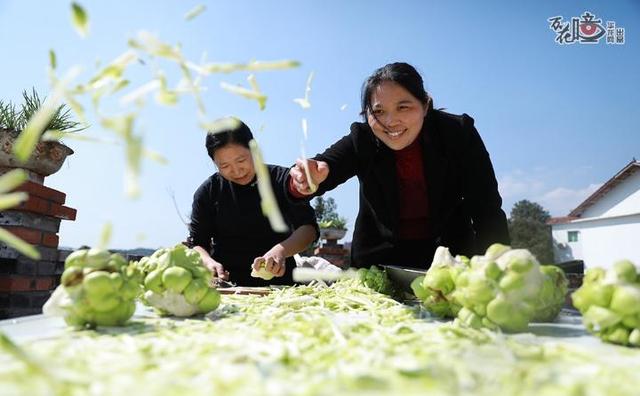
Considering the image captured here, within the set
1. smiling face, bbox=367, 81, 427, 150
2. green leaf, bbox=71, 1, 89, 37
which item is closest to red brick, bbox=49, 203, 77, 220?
smiling face, bbox=367, 81, 427, 150

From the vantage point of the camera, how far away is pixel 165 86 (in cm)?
87

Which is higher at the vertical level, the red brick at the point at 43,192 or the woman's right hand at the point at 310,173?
the red brick at the point at 43,192

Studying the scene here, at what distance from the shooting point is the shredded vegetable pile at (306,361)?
54 centimetres

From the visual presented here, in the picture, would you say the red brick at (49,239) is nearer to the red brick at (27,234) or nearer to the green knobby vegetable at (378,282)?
the red brick at (27,234)

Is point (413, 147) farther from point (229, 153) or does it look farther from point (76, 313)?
point (76, 313)

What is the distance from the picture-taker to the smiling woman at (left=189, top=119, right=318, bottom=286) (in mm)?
2842

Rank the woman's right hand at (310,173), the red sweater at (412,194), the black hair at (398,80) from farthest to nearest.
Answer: the red sweater at (412,194) < the black hair at (398,80) < the woman's right hand at (310,173)

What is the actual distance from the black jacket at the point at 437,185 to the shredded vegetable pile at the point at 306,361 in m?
1.25

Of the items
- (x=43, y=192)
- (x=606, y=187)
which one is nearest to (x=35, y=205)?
(x=43, y=192)

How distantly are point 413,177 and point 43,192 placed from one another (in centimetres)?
266

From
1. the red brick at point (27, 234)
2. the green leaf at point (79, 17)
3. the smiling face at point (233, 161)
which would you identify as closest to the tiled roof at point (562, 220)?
the smiling face at point (233, 161)

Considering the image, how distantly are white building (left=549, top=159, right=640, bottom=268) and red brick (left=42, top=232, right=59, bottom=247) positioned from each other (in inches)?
790

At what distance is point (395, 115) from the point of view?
2.20m

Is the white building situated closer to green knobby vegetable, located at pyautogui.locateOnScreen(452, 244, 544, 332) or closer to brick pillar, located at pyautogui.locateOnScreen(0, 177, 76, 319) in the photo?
brick pillar, located at pyautogui.locateOnScreen(0, 177, 76, 319)
